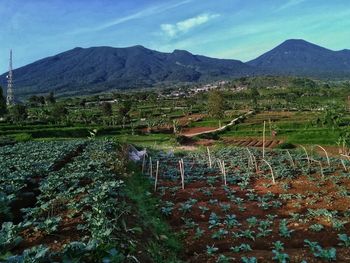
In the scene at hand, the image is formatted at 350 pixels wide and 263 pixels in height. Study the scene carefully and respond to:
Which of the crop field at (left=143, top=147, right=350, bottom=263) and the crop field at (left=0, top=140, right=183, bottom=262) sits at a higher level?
the crop field at (left=0, top=140, right=183, bottom=262)

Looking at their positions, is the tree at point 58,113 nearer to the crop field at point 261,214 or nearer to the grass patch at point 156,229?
the crop field at point 261,214

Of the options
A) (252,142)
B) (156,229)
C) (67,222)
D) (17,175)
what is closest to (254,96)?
(252,142)

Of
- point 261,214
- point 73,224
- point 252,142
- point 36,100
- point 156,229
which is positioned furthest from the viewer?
point 36,100

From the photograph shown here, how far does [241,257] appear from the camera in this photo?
10.5 m

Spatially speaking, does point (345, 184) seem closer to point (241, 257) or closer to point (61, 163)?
point (241, 257)

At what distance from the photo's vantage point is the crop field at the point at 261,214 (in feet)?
36.0

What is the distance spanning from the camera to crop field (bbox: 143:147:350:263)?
1097 cm

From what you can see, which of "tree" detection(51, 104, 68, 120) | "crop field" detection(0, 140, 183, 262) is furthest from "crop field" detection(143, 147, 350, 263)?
"tree" detection(51, 104, 68, 120)

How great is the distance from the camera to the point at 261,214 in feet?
48.6

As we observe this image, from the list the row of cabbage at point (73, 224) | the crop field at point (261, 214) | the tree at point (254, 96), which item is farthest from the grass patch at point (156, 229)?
the tree at point (254, 96)

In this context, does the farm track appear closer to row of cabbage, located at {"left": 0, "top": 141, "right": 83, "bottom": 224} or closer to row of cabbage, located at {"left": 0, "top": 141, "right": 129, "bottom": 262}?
row of cabbage, located at {"left": 0, "top": 141, "right": 83, "bottom": 224}

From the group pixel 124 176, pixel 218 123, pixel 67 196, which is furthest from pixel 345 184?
pixel 218 123

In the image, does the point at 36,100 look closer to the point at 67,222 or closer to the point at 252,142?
the point at 252,142

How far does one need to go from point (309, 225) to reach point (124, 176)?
877cm
